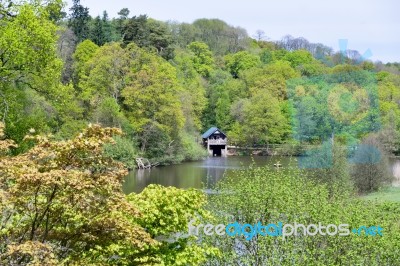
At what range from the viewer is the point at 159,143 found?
36094mm

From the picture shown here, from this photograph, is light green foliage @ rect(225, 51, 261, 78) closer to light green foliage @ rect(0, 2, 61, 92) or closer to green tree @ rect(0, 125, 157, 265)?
light green foliage @ rect(0, 2, 61, 92)

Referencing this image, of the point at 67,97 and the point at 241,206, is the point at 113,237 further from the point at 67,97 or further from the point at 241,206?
the point at 67,97

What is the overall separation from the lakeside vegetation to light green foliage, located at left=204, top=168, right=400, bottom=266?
0.03m

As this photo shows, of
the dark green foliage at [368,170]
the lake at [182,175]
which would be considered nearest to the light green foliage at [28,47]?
the lake at [182,175]

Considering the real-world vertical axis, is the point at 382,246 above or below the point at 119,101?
below

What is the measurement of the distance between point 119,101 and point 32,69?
24796 millimetres

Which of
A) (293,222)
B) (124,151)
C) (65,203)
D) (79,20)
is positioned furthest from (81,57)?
(65,203)

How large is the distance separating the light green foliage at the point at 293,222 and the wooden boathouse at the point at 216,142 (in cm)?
3599

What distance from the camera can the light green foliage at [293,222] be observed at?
8.67 metres

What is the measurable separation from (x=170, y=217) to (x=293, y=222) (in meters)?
3.14

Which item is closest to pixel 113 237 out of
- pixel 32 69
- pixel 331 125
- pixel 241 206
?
pixel 241 206

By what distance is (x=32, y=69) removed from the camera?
1351 cm

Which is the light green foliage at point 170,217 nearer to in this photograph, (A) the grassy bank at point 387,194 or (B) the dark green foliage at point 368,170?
(A) the grassy bank at point 387,194

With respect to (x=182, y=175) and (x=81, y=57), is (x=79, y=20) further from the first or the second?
(x=182, y=175)
